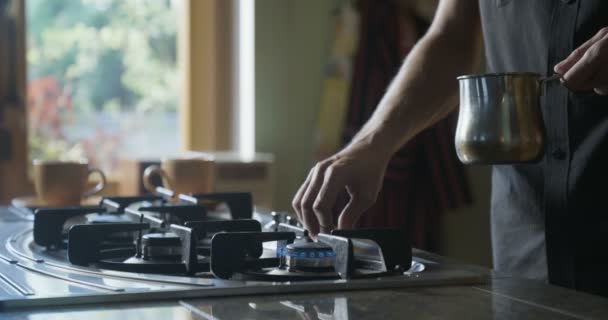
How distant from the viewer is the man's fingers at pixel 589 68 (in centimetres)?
86

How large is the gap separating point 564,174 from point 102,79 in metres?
2.35

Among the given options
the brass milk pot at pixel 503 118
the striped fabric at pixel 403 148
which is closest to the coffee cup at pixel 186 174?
the brass milk pot at pixel 503 118

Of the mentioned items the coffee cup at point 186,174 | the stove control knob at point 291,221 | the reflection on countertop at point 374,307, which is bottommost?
the reflection on countertop at point 374,307

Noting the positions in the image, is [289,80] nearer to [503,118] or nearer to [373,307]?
[503,118]

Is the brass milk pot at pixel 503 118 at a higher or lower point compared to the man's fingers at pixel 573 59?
lower

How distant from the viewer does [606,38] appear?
0.88 meters

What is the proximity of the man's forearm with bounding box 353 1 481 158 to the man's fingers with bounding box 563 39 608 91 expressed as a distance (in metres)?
0.39

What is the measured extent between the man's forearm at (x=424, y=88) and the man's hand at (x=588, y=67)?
385 mm

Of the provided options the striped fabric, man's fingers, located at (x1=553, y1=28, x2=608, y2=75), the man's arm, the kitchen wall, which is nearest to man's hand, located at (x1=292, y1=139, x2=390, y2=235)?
the man's arm

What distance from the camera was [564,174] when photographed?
114 centimetres

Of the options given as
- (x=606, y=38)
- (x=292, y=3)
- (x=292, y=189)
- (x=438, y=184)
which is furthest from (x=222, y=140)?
(x=606, y=38)

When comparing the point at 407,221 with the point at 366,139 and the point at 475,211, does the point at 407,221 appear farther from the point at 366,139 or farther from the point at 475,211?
the point at 366,139

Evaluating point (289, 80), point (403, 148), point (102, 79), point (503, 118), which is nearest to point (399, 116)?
point (503, 118)

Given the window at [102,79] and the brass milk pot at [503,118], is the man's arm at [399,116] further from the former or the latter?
the window at [102,79]
